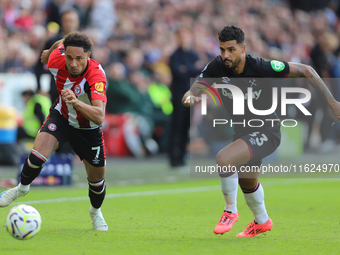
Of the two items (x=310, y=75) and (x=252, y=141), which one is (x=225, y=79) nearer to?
(x=252, y=141)

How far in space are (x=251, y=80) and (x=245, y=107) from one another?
0.97 feet

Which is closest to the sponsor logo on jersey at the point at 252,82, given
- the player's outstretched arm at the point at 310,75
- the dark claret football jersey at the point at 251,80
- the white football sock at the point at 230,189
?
the dark claret football jersey at the point at 251,80

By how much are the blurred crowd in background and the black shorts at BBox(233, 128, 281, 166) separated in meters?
6.55

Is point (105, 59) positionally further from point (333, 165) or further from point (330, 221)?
point (330, 221)

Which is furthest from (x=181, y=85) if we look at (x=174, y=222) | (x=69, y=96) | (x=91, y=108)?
(x=69, y=96)

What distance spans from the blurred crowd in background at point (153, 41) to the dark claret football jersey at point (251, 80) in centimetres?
617

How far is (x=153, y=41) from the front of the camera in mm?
17797

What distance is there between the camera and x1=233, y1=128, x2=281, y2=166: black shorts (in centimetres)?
588

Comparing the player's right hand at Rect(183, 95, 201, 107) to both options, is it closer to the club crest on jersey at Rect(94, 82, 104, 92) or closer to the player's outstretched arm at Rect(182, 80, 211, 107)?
the player's outstretched arm at Rect(182, 80, 211, 107)

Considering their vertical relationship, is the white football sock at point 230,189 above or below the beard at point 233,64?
below

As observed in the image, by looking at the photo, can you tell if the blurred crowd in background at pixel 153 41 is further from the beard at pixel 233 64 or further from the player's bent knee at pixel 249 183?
the player's bent knee at pixel 249 183

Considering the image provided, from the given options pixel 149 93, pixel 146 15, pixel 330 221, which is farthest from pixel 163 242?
pixel 146 15

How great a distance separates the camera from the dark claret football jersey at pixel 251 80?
5.96m

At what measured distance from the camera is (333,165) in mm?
14547
